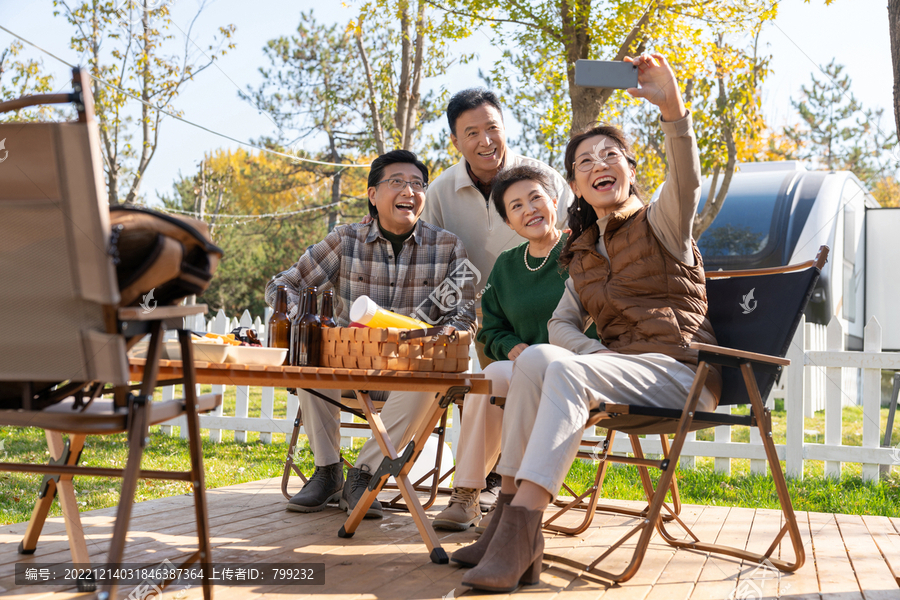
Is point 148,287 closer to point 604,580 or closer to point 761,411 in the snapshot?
point 604,580

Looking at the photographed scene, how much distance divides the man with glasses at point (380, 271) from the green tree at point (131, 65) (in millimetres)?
4632

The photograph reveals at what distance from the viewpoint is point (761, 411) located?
7.18 ft

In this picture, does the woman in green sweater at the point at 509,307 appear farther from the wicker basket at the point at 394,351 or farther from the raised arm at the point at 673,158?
the raised arm at the point at 673,158

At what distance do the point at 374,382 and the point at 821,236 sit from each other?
6.65 meters

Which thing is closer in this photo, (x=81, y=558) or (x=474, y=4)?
(x=81, y=558)

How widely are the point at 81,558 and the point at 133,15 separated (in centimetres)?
650

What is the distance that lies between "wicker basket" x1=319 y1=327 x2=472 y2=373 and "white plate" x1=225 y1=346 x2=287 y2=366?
183 millimetres

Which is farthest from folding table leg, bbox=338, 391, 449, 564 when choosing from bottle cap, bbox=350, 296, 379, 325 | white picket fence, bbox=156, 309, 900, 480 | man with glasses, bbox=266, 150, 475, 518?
white picket fence, bbox=156, 309, 900, 480

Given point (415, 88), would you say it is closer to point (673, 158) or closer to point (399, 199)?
point (399, 199)

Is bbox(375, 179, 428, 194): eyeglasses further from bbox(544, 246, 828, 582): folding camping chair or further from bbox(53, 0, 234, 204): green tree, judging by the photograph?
bbox(53, 0, 234, 204): green tree

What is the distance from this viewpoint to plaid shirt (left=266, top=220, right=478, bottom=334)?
308 centimetres

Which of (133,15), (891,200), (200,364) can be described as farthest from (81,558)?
(891,200)

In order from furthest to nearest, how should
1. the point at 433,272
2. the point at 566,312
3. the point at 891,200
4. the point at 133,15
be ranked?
the point at 891,200, the point at 133,15, the point at 433,272, the point at 566,312

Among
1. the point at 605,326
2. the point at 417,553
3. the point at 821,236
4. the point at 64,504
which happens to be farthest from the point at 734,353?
the point at 821,236
